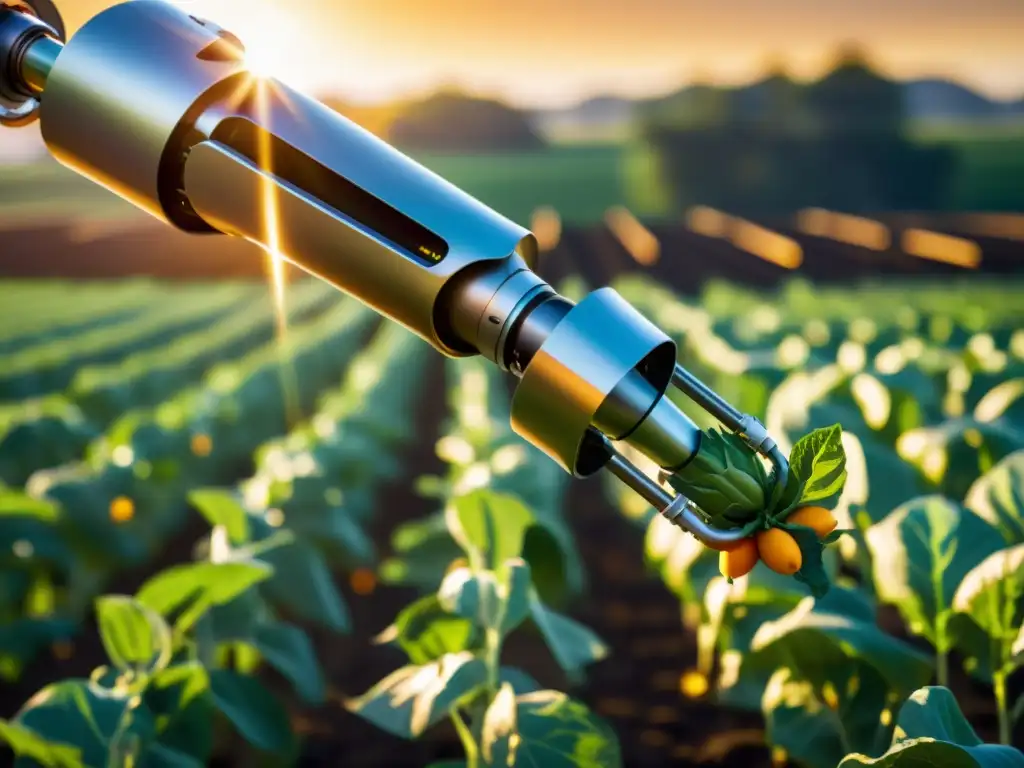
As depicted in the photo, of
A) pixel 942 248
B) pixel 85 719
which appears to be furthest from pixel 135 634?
pixel 942 248

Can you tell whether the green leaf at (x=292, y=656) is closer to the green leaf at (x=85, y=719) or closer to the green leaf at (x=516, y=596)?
the green leaf at (x=85, y=719)

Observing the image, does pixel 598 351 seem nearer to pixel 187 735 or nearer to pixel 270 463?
pixel 187 735

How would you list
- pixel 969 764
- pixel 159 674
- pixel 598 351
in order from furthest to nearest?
pixel 159 674 → pixel 969 764 → pixel 598 351

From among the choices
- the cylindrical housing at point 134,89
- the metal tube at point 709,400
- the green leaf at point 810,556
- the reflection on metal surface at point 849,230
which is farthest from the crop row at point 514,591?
the reflection on metal surface at point 849,230

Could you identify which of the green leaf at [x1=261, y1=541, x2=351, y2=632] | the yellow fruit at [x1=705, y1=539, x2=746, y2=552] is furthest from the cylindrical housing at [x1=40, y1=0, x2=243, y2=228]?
the green leaf at [x1=261, y1=541, x2=351, y2=632]

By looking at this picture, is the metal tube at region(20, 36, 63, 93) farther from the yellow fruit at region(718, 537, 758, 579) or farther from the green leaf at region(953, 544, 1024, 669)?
the green leaf at region(953, 544, 1024, 669)

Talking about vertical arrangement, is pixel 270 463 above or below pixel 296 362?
above

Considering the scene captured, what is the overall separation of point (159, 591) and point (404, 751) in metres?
1.12

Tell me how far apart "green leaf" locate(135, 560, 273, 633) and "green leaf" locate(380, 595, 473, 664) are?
0.33 m

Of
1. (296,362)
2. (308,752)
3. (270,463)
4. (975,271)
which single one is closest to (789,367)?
(270,463)

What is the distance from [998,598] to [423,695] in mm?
1082

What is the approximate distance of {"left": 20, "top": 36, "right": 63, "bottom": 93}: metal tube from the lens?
111 centimetres

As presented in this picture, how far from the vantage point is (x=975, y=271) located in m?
18.9

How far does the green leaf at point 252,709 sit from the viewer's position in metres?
2.22
